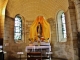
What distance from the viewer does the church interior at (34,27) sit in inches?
355

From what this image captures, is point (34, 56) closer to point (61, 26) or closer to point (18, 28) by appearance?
point (61, 26)

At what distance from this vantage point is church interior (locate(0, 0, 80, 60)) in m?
9.03

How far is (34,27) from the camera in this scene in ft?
31.0

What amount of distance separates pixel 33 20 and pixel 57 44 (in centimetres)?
250

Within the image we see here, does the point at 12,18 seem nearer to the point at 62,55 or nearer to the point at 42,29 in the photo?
the point at 42,29

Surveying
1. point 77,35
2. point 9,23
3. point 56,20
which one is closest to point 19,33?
point 9,23

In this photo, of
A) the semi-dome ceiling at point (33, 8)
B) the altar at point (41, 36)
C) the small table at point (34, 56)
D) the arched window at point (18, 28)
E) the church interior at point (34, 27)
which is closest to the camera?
the small table at point (34, 56)

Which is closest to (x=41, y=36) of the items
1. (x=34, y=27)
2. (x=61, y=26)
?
(x=34, y=27)

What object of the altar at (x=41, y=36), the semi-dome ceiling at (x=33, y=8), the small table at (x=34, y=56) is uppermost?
the semi-dome ceiling at (x=33, y=8)

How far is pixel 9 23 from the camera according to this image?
9836 mm

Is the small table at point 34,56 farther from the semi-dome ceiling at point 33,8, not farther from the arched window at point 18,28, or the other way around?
the semi-dome ceiling at point 33,8

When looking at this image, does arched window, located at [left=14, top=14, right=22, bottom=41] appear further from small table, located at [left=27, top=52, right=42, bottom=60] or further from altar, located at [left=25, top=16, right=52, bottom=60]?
small table, located at [left=27, top=52, right=42, bottom=60]

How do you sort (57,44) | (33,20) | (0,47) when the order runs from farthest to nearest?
(33,20) < (57,44) < (0,47)

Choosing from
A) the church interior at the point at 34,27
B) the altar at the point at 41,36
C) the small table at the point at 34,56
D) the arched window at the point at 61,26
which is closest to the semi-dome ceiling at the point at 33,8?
the church interior at the point at 34,27
